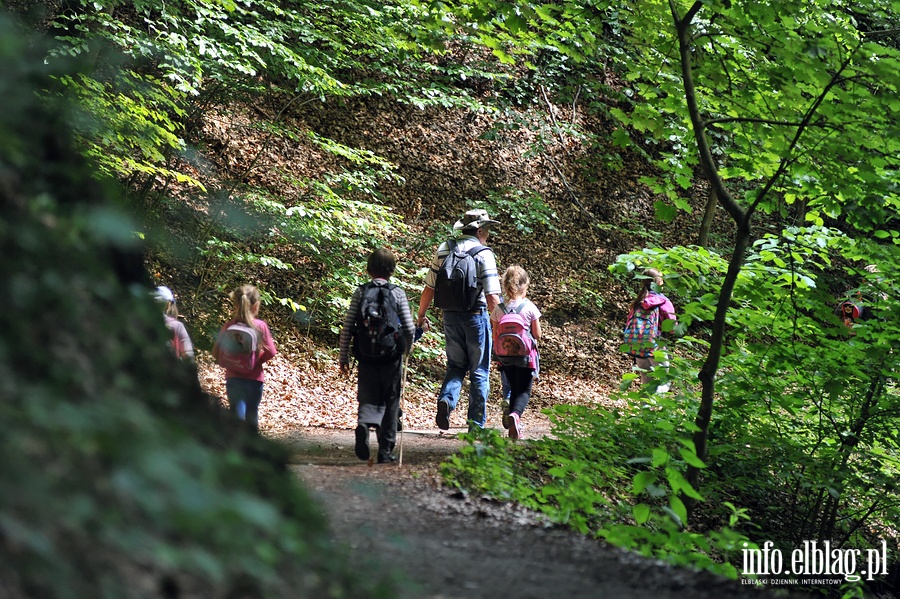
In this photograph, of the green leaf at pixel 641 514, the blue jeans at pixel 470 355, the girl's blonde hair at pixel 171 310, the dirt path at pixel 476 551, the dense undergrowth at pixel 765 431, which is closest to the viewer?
the dirt path at pixel 476 551

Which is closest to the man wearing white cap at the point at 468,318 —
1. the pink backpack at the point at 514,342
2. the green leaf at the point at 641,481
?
the pink backpack at the point at 514,342

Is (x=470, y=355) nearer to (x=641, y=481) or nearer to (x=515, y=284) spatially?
(x=515, y=284)

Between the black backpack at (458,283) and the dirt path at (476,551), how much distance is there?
2.21 meters

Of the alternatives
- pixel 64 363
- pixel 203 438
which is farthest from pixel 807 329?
pixel 64 363

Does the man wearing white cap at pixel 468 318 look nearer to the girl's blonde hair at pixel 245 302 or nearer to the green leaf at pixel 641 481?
the girl's blonde hair at pixel 245 302

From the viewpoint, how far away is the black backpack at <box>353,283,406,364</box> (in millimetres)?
6199

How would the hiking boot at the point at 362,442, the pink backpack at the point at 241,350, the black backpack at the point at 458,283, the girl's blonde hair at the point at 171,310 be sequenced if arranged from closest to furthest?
the girl's blonde hair at the point at 171,310
the pink backpack at the point at 241,350
the hiking boot at the point at 362,442
the black backpack at the point at 458,283

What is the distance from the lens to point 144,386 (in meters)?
1.83

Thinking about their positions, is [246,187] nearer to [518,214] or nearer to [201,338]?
[518,214]

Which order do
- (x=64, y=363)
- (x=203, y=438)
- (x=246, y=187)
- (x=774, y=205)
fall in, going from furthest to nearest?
(x=246, y=187)
(x=774, y=205)
(x=203, y=438)
(x=64, y=363)

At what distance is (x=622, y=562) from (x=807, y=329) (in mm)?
3874

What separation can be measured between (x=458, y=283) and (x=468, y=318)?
37 cm

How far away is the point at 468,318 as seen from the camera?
7.19 metres

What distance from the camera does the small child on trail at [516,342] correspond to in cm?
749
